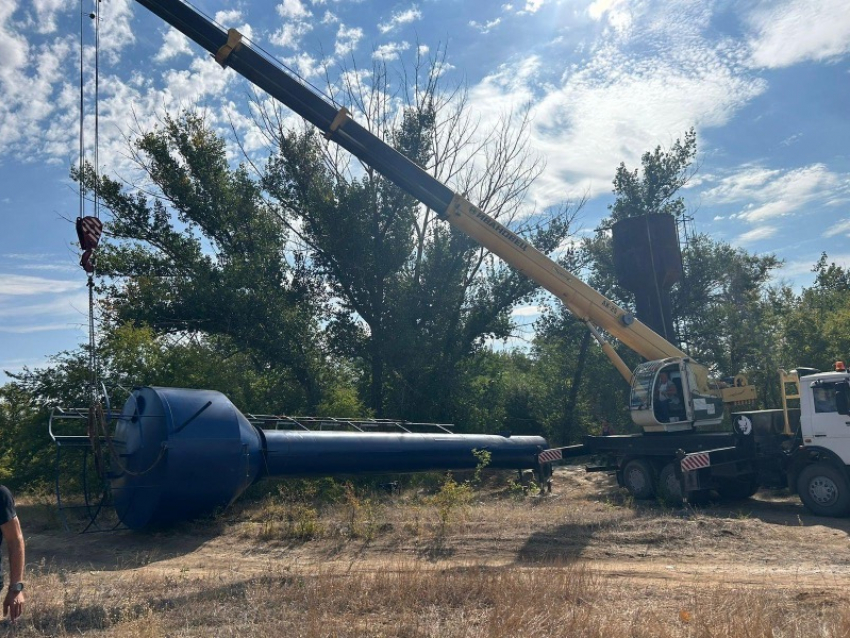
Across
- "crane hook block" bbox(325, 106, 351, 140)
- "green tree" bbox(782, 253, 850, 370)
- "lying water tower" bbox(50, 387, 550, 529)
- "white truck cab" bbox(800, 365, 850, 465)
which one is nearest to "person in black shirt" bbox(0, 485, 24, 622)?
"lying water tower" bbox(50, 387, 550, 529)

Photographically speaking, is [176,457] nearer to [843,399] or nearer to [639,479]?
[639,479]

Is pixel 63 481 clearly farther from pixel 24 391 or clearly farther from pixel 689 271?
pixel 689 271

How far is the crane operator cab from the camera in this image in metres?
16.1

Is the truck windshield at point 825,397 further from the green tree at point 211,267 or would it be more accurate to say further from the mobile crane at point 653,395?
the green tree at point 211,267

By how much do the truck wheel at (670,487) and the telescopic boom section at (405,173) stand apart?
2.77 meters

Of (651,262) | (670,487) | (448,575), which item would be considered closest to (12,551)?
(448,575)

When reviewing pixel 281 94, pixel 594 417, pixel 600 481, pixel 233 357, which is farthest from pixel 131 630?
pixel 594 417

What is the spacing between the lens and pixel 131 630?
607 cm

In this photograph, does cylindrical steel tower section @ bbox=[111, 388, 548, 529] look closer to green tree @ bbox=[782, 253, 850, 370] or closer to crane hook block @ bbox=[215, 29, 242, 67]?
crane hook block @ bbox=[215, 29, 242, 67]

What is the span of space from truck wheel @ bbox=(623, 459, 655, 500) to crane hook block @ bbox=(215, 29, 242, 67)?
12.9 meters

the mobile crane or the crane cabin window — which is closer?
the mobile crane

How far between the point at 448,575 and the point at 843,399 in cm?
957

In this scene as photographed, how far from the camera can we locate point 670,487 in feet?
51.7

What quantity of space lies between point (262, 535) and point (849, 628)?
346 inches
